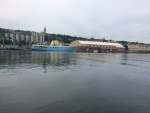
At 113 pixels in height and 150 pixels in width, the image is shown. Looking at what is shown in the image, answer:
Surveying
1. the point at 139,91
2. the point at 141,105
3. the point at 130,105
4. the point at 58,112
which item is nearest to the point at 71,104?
the point at 58,112

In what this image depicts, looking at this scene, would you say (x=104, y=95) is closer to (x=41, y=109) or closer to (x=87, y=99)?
(x=87, y=99)

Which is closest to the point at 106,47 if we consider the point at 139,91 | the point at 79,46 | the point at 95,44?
the point at 95,44

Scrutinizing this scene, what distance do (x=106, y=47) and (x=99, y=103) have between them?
16799cm

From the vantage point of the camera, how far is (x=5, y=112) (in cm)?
1088

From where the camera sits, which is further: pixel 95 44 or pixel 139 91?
pixel 95 44

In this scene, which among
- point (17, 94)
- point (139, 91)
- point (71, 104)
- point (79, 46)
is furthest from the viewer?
point (79, 46)

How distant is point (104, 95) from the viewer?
50.6ft

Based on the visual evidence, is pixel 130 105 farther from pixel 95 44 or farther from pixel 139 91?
pixel 95 44

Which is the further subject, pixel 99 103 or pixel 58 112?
pixel 99 103

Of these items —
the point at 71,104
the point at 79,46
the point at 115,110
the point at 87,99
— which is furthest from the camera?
the point at 79,46

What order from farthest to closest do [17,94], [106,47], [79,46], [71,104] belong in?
1. [106,47]
2. [79,46]
3. [17,94]
4. [71,104]

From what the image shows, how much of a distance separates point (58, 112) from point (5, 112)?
3.10 metres

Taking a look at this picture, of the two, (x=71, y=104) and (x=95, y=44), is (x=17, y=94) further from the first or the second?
(x=95, y=44)

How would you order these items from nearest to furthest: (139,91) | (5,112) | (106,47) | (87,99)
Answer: (5,112)
(87,99)
(139,91)
(106,47)
